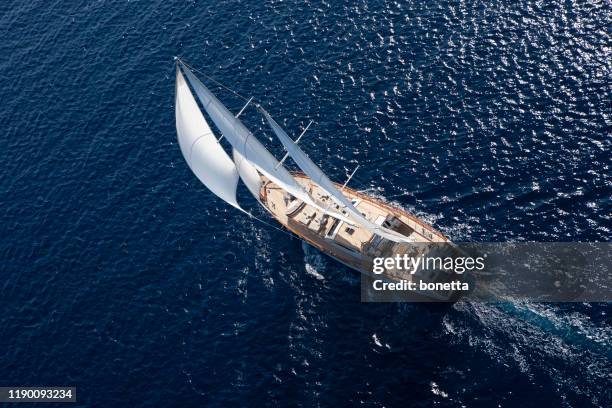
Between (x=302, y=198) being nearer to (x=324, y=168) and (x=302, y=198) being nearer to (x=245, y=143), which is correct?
(x=245, y=143)

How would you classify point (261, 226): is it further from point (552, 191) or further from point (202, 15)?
point (202, 15)

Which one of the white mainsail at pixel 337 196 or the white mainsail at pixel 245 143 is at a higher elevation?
the white mainsail at pixel 245 143

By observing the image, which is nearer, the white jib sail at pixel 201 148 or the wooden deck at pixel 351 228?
the white jib sail at pixel 201 148

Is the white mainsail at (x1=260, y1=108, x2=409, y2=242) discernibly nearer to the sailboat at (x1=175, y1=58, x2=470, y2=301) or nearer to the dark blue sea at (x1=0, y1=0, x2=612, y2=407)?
the sailboat at (x1=175, y1=58, x2=470, y2=301)

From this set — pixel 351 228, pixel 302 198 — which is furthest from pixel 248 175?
pixel 351 228

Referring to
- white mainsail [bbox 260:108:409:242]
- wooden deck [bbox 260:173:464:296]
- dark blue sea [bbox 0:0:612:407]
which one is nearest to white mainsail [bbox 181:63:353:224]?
wooden deck [bbox 260:173:464:296]

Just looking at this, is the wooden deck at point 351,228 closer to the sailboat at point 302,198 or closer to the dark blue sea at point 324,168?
the sailboat at point 302,198

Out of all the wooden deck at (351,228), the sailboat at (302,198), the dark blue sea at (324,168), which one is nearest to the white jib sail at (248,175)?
the sailboat at (302,198)
